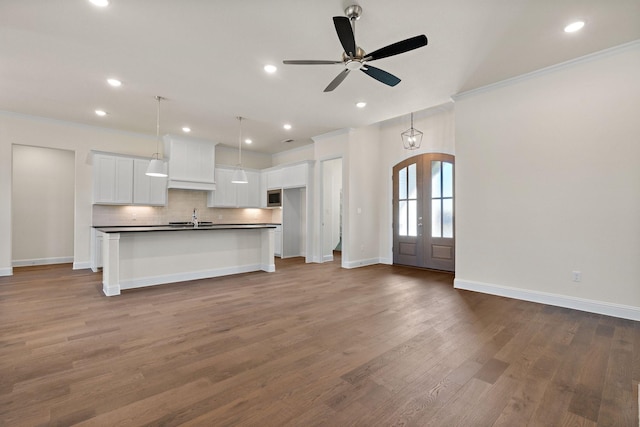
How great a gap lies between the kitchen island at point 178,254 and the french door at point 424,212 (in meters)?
2.97

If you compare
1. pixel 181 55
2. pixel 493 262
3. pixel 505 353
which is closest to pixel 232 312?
pixel 505 353

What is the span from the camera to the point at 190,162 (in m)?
7.17

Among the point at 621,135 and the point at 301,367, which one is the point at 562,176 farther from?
the point at 301,367

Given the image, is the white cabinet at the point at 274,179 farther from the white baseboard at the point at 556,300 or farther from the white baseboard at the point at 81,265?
the white baseboard at the point at 556,300

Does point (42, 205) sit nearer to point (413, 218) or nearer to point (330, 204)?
point (330, 204)

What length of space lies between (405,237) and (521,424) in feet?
16.7

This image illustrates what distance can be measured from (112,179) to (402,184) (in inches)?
249

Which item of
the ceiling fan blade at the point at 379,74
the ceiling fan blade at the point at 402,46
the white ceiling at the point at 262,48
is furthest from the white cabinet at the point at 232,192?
the ceiling fan blade at the point at 402,46

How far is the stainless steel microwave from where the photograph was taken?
817 cm

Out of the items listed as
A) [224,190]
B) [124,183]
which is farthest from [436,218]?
[124,183]

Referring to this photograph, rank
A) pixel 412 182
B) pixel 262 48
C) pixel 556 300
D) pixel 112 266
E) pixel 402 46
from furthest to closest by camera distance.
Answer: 1. pixel 412 182
2. pixel 112 266
3. pixel 556 300
4. pixel 262 48
5. pixel 402 46

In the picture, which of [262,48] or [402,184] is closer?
[262,48]

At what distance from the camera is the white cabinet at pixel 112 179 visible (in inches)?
241

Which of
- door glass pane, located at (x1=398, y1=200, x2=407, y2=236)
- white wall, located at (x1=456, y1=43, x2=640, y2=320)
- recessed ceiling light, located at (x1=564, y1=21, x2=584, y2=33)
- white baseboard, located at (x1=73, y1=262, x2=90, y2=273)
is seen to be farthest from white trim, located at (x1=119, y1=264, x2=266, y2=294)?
recessed ceiling light, located at (x1=564, y1=21, x2=584, y2=33)
